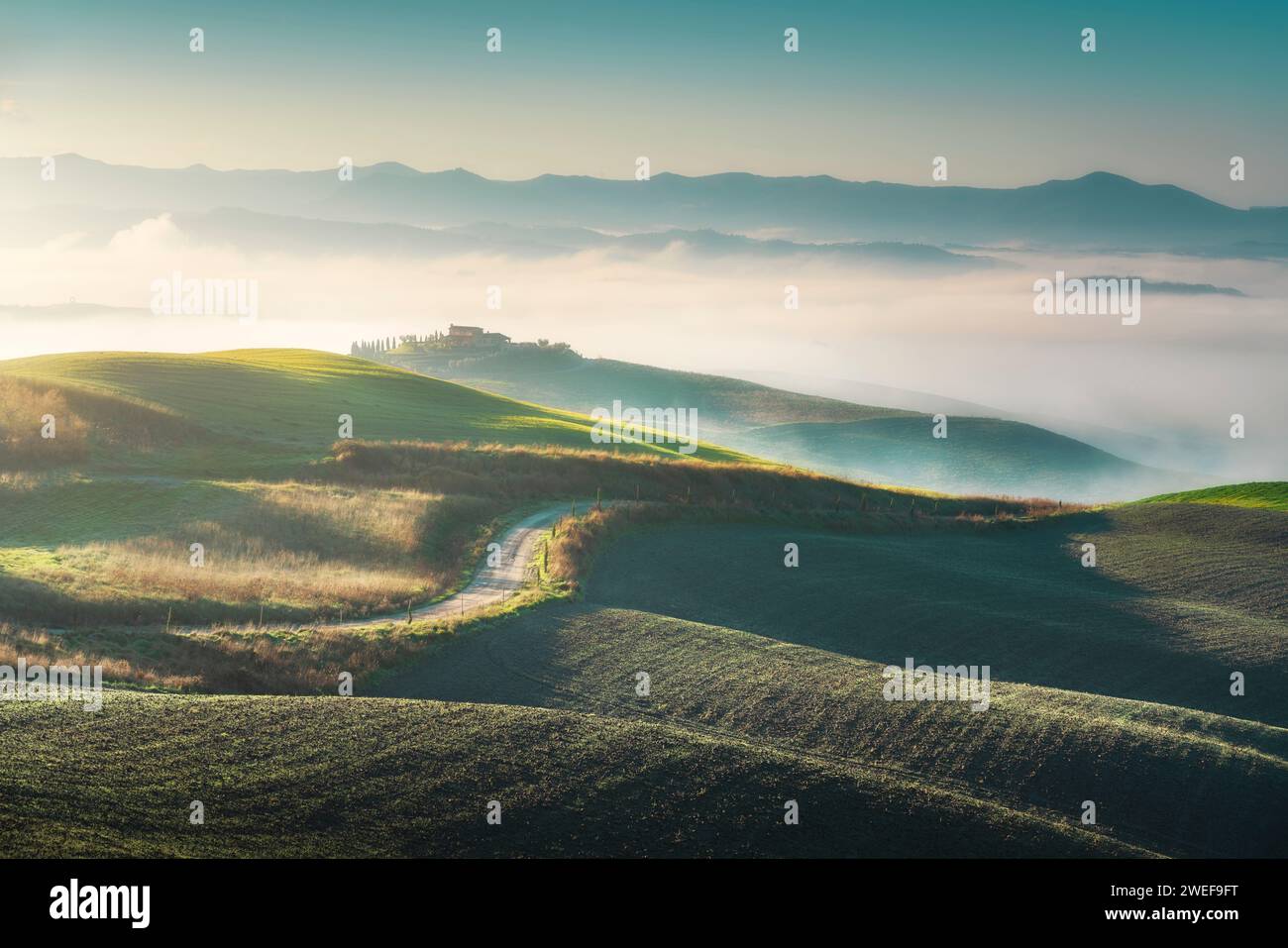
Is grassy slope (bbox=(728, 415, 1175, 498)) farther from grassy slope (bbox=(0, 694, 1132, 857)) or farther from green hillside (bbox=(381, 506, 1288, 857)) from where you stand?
grassy slope (bbox=(0, 694, 1132, 857))

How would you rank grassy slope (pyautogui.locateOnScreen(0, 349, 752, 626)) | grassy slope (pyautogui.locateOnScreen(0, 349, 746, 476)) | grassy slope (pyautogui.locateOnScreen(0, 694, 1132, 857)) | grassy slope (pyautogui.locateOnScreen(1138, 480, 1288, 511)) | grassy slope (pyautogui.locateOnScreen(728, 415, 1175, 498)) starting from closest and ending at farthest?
1. grassy slope (pyautogui.locateOnScreen(0, 694, 1132, 857))
2. grassy slope (pyautogui.locateOnScreen(0, 349, 752, 626))
3. grassy slope (pyautogui.locateOnScreen(0, 349, 746, 476))
4. grassy slope (pyautogui.locateOnScreen(1138, 480, 1288, 511))
5. grassy slope (pyautogui.locateOnScreen(728, 415, 1175, 498))

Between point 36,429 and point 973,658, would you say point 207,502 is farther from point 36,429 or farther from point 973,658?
point 973,658

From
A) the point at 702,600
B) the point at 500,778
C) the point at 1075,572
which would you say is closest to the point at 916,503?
the point at 1075,572

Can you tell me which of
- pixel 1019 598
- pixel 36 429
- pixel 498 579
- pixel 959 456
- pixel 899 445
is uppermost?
pixel 36 429

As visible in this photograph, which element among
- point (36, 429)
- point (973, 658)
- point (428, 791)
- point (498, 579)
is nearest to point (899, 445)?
point (36, 429)

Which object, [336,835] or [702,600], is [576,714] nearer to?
[336,835]

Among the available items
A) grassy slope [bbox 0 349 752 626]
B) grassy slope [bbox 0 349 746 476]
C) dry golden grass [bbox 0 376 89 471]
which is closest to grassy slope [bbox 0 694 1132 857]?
grassy slope [bbox 0 349 752 626]

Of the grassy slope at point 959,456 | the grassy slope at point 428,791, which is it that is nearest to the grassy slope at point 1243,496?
the grassy slope at point 428,791
